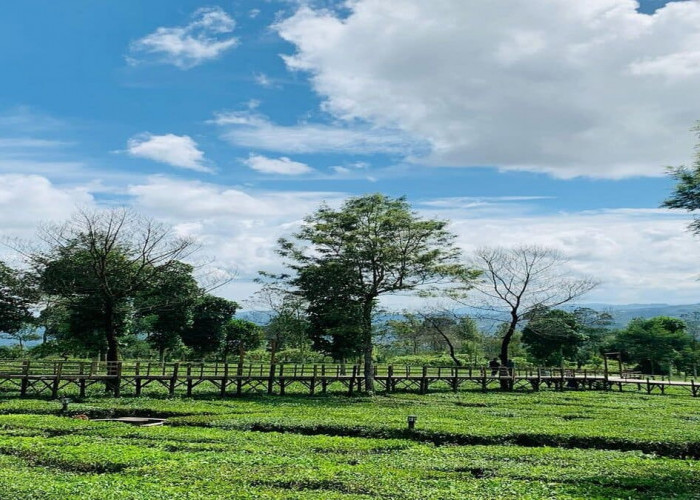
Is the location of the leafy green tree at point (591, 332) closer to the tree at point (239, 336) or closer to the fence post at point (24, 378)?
the tree at point (239, 336)

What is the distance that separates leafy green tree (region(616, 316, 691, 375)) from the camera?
71056mm

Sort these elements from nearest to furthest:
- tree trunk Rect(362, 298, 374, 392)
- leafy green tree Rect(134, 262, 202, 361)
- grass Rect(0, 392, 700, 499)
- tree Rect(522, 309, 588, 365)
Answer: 1. grass Rect(0, 392, 700, 499)
2. tree trunk Rect(362, 298, 374, 392)
3. leafy green tree Rect(134, 262, 202, 361)
4. tree Rect(522, 309, 588, 365)

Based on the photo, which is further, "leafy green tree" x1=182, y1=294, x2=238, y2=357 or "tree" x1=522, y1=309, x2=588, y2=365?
"leafy green tree" x1=182, y1=294, x2=238, y2=357

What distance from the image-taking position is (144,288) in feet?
149

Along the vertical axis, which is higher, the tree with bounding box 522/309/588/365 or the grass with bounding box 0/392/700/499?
the tree with bounding box 522/309/588/365

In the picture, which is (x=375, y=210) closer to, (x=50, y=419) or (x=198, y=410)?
(x=198, y=410)

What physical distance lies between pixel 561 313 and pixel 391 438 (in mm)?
47536

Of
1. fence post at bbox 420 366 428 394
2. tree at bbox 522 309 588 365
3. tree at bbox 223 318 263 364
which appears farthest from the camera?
tree at bbox 223 318 263 364

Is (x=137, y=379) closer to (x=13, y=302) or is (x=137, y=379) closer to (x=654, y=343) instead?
(x=13, y=302)

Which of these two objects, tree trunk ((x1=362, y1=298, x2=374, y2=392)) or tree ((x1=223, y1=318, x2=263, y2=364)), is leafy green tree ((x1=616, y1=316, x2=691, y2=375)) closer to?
tree trunk ((x1=362, y1=298, x2=374, y2=392))

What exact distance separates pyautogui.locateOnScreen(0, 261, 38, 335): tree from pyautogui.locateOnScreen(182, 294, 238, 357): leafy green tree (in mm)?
17575

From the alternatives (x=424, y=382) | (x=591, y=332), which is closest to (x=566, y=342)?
(x=591, y=332)

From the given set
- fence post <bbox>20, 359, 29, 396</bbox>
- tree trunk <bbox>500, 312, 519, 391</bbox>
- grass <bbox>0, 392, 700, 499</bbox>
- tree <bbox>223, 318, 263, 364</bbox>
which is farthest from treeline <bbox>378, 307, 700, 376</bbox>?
fence post <bbox>20, 359, 29, 396</bbox>

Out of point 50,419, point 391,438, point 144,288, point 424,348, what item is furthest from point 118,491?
point 424,348
